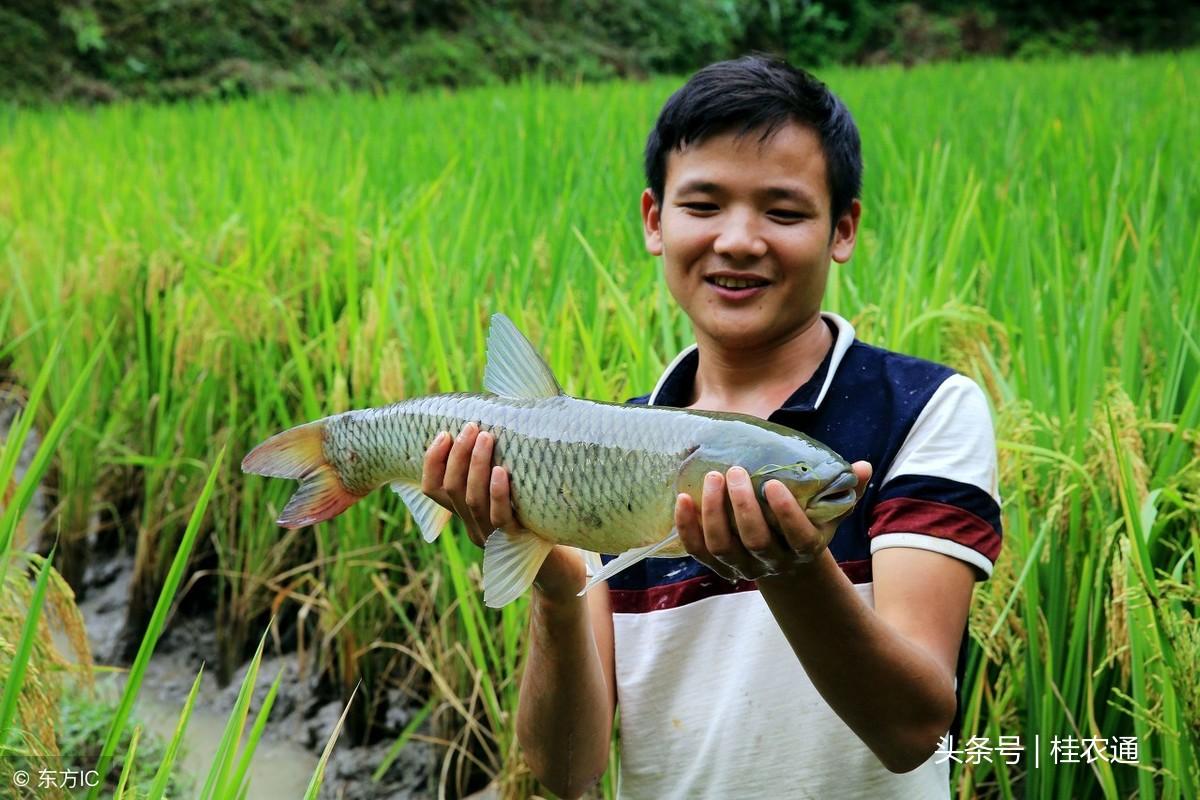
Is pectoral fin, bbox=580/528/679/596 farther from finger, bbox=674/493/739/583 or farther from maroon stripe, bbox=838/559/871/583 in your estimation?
maroon stripe, bbox=838/559/871/583

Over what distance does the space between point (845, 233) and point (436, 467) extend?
518 mm

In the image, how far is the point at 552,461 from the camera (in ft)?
3.20

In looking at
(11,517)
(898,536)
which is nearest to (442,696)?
(11,517)

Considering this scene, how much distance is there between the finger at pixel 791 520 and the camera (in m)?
0.79

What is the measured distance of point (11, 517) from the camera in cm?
112

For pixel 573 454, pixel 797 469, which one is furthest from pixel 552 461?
pixel 797 469

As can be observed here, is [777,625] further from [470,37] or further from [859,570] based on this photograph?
[470,37]

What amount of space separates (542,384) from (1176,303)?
1300 mm

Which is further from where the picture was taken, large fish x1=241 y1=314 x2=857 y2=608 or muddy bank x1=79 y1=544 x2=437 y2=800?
muddy bank x1=79 y1=544 x2=437 y2=800

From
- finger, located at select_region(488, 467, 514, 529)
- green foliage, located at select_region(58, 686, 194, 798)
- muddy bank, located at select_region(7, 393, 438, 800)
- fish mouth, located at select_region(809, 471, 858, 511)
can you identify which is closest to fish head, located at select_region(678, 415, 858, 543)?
fish mouth, located at select_region(809, 471, 858, 511)

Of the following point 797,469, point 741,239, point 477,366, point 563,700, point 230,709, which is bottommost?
point 230,709

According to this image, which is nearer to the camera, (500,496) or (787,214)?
(500,496)

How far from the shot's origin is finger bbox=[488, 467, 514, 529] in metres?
1.00

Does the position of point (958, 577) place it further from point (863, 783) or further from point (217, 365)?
point (217, 365)
